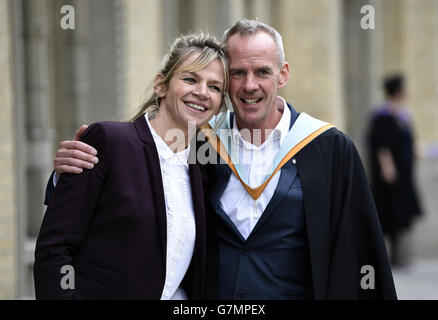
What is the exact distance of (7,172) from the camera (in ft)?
16.2

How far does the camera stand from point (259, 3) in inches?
495

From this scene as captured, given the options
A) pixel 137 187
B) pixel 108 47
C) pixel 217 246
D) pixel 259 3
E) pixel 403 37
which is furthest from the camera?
pixel 403 37

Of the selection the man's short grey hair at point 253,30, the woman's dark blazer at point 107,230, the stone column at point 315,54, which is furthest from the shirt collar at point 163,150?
the stone column at point 315,54

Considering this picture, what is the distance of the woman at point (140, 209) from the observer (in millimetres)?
2400

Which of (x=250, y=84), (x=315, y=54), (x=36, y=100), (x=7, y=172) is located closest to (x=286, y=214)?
(x=250, y=84)

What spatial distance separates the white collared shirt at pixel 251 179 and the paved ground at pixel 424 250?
381 cm

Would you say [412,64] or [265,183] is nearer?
[265,183]

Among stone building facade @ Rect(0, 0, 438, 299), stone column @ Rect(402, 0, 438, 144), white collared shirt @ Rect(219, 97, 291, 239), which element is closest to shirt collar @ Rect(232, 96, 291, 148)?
white collared shirt @ Rect(219, 97, 291, 239)

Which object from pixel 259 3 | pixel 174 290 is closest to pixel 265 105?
pixel 174 290

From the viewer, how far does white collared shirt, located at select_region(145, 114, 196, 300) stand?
2.56 m

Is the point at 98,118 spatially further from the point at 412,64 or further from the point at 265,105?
the point at 412,64

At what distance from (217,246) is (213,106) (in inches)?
22.6

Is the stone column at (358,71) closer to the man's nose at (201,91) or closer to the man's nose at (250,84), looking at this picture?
the man's nose at (250,84)

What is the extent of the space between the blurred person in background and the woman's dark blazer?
17.8 feet
